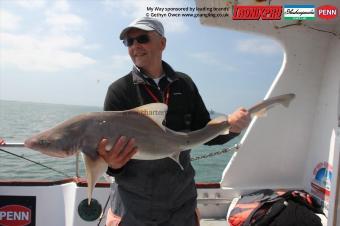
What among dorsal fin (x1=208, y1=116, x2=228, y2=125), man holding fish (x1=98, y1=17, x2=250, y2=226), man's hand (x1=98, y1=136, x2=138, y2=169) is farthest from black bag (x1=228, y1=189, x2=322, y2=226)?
man's hand (x1=98, y1=136, x2=138, y2=169)

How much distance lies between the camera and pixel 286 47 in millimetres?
5551

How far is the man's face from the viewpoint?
9.37 feet

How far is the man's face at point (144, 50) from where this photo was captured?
286 centimetres

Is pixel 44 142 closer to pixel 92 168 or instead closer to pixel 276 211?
pixel 92 168

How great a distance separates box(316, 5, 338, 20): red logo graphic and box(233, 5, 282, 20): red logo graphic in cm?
57

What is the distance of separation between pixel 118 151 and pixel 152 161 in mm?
365

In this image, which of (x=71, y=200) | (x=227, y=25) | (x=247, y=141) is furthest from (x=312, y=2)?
(x=71, y=200)

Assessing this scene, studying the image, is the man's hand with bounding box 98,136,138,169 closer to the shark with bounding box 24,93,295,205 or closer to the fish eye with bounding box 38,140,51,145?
the shark with bounding box 24,93,295,205

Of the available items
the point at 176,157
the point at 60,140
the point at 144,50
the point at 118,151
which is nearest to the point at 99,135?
the point at 118,151

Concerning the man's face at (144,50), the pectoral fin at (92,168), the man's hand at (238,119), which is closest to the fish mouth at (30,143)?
the pectoral fin at (92,168)

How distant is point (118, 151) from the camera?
8.14 feet

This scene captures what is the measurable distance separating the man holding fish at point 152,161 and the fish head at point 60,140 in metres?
0.24

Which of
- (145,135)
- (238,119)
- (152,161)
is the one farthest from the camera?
(238,119)

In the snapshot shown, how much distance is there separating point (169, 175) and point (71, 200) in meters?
2.73
